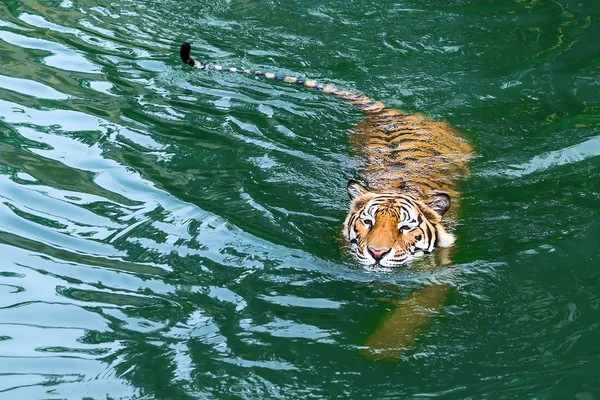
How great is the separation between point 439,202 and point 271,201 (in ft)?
3.48

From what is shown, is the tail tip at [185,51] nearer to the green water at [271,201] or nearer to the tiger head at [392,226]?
the green water at [271,201]

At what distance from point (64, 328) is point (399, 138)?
9.72 ft

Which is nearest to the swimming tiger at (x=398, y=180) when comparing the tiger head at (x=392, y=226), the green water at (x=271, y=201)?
the tiger head at (x=392, y=226)

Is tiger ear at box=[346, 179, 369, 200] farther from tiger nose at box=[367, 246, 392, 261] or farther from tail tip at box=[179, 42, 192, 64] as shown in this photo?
tail tip at box=[179, 42, 192, 64]

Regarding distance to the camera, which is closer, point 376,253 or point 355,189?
point 376,253

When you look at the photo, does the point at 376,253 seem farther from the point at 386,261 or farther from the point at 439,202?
the point at 439,202

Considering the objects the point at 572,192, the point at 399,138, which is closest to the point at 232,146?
the point at 399,138

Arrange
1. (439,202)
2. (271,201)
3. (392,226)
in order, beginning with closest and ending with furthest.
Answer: (392,226)
(439,202)
(271,201)

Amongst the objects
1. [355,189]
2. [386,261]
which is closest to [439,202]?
[355,189]

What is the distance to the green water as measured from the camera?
13.0 ft

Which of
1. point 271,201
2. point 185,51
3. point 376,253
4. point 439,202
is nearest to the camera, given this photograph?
point 376,253

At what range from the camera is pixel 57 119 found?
21.6ft

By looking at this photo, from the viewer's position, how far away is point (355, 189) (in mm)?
5410

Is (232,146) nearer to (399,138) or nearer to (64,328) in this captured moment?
(399,138)
